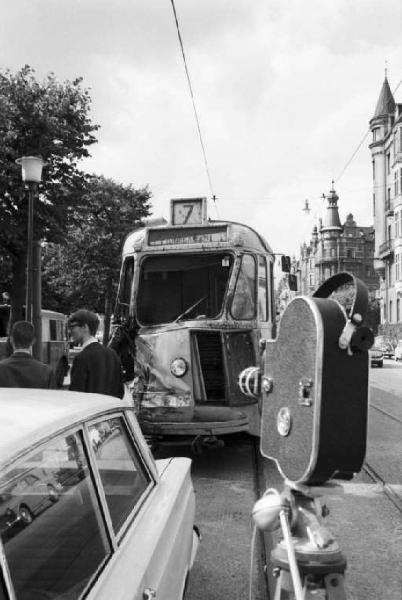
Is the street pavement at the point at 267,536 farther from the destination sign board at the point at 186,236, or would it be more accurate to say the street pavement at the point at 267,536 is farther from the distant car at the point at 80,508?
the destination sign board at the point at 186,236

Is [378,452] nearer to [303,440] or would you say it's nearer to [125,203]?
[303,440]

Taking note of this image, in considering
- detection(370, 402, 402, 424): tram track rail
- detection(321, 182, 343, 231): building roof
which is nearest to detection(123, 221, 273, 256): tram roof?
detection(370, 402, 402, 424): tram track rail

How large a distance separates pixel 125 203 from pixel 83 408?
35923 mm

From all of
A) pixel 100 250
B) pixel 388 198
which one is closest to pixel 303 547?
pixel 100 250

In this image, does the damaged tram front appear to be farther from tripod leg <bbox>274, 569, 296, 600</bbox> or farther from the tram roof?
tripod leg <bbox>274, 569, 296, 600</bbox>

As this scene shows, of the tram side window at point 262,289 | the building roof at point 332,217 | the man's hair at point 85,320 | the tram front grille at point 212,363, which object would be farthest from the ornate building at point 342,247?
the man's hair at point 85,320

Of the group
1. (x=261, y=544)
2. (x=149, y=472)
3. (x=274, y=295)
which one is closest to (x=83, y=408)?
(x=149, y=472)

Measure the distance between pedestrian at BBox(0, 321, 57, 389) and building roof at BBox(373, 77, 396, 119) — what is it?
2436 inches

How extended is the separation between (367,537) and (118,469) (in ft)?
9.19

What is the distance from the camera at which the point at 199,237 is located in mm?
7922

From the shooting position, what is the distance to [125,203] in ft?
123

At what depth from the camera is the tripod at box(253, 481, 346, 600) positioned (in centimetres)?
199

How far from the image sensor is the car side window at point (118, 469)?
2.39m

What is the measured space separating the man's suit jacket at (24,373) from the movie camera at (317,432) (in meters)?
3.01
